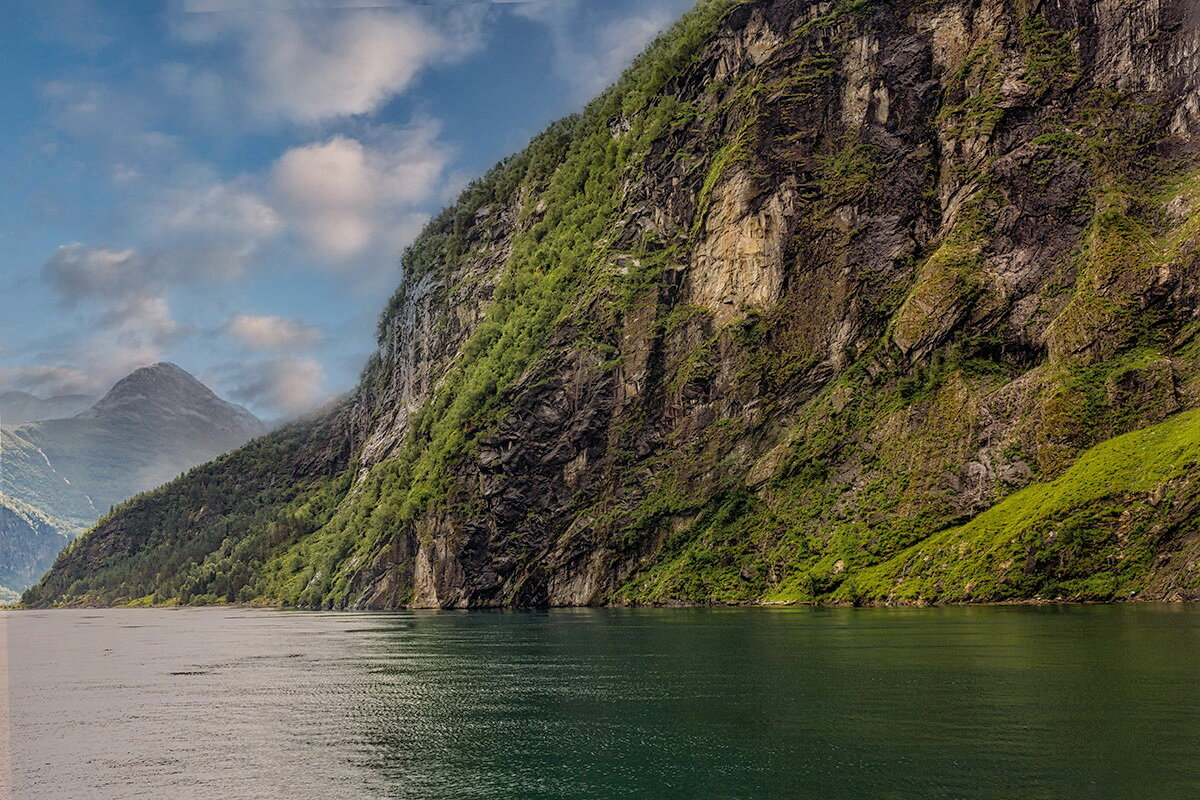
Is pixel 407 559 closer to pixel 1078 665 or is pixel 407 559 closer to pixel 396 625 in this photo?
pixel 396 625

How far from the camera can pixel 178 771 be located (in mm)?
32406

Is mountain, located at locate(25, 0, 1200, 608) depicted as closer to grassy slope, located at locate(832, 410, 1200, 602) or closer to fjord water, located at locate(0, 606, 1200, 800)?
grassy slope, located at locate(832, 410, 1200, 602)

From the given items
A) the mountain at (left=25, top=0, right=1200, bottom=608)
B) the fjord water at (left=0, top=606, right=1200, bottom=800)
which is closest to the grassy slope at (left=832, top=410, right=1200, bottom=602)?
the mountain at (left=25, top=0, right=1200, bottom=608)

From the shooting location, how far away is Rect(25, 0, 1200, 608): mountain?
4496 inches

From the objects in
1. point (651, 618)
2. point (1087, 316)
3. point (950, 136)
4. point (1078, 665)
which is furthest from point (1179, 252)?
point (1078, 665)

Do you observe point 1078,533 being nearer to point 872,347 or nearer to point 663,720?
point 872,347

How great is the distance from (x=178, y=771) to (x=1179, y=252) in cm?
13912

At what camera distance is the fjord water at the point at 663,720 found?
92.8 ft

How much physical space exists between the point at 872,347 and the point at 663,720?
408ft

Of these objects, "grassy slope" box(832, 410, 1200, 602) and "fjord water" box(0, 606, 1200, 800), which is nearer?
"fjord water" box(0, 606, 1200, 800)

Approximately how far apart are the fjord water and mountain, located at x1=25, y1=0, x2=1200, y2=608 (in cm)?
4656

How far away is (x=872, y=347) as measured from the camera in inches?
5979

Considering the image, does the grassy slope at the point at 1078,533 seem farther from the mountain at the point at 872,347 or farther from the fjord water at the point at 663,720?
the fjord water at the point at 663,720

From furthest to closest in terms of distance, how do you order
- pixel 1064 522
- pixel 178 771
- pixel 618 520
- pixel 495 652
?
pixel 618 520 → pixel 1064 522 → pixel 495 652 → pixel 178 771
